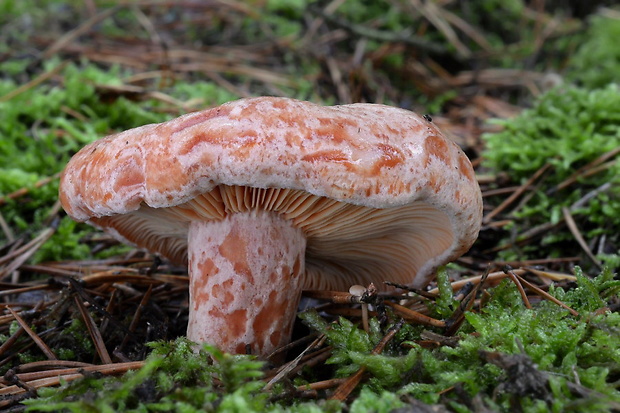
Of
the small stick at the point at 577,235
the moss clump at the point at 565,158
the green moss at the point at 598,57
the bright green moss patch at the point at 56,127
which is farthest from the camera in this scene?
the green moss at the point at 598,57

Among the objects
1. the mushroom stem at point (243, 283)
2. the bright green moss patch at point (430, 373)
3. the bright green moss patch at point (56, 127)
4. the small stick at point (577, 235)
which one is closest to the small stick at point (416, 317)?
the bright green moss patch at point (430, 373)

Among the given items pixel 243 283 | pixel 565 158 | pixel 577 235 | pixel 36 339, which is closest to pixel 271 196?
pixel 243 283

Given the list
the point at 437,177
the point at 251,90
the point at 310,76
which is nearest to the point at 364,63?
the point at 310,76

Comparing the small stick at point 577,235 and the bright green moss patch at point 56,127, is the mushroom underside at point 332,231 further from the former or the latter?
the small stick at point 577,235

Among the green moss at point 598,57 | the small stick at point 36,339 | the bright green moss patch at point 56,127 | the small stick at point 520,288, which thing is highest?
the green moss at point 598,57

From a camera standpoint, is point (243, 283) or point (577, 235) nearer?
point (243, 283)

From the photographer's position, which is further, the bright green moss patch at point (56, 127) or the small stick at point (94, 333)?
the bright green moss patch at point (56, 127)

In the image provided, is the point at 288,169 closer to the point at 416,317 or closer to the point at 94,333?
the point at 416,317

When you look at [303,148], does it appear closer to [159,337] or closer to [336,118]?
[336,118]
